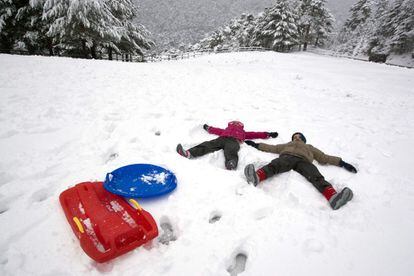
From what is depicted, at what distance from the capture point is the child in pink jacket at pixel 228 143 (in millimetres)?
3845

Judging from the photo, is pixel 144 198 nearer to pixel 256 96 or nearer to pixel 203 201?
pixel 203 201

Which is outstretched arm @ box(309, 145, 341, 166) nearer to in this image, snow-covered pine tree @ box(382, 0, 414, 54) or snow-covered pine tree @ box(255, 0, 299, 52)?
snow-covered pine tree @ box(255, 0, 299, 52)

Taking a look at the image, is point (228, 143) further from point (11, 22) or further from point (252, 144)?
point (11, 22)

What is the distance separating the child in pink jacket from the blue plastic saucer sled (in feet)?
2.42

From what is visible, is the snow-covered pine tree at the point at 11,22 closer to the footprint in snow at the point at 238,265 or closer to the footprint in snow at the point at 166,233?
the footprint in snow at the point at 166,233

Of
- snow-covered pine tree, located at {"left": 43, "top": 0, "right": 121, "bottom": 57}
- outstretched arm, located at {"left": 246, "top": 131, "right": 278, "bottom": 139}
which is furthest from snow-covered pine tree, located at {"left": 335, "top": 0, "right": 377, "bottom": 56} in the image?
outstretched arm, located at {"left": 246, "top": 131, "right": 278, "bottom": 139}

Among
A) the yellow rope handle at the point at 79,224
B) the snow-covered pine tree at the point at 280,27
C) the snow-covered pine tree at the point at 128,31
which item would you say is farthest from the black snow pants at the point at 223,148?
the snow-covered pine tree at the point at 280,27

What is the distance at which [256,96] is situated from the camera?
766 cm

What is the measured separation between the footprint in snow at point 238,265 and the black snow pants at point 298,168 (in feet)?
4.36

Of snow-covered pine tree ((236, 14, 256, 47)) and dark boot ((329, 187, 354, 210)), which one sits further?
snow-covered pine tree ((236, 14, 256, 47))

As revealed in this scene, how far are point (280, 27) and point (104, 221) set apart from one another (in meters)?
34.6

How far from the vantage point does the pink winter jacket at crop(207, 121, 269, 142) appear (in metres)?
4.43

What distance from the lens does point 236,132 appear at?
443 centimetres

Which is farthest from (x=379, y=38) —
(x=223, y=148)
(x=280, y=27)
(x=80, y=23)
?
(x=223, y=148)
